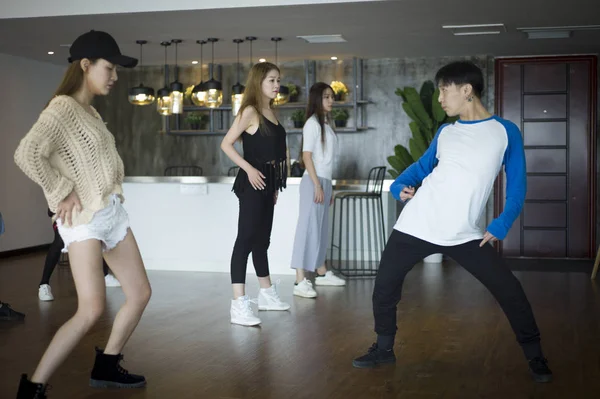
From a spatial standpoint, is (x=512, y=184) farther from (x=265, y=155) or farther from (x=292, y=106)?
(x=292, y=106)

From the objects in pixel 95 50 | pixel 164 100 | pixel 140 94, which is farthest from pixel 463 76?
pixel 164 100

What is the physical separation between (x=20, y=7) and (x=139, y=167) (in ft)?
13.6

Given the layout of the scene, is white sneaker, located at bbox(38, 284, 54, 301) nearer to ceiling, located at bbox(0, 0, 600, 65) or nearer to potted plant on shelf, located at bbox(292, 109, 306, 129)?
ceiling, located at bbox(0, 0, 600, 65)

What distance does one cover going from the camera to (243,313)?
489 centimetres

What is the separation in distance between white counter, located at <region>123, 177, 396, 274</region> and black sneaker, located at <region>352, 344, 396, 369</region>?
137 inches

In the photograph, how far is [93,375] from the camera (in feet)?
11.4

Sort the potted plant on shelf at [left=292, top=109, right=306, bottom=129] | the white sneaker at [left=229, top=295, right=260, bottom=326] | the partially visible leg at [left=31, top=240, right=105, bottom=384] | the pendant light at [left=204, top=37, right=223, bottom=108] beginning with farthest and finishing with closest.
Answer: the potted plant on shelf at [left=292, top=109, right=306, bottom=129], the pendant light at [left=204, top=37, right=223, bottom=108], the white sneaker at [left=229, top=295, right=260, bottom=326], the partially visible leg at [left=31, top=240, right=105, bottom=384]

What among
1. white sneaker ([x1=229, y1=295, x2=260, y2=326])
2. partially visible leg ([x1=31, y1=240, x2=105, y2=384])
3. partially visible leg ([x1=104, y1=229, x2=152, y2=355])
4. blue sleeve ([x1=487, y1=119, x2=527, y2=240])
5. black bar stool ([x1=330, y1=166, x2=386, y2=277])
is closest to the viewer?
partially visible leg ([x1=31, y1=240, x2=105, y2=384])

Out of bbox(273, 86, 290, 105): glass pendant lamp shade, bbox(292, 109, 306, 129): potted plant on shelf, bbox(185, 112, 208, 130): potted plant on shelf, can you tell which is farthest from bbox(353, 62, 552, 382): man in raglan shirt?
bbox(185, 112, 208, 130): potted plant on shelf

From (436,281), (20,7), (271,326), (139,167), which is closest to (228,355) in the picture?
(271,326)

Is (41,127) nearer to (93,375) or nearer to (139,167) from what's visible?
(93,375)

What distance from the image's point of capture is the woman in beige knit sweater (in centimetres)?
288

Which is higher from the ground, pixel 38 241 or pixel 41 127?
pixel 41 127

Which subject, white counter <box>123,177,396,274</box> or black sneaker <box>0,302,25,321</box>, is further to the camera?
white counter <box>123,177,396,274</box>
